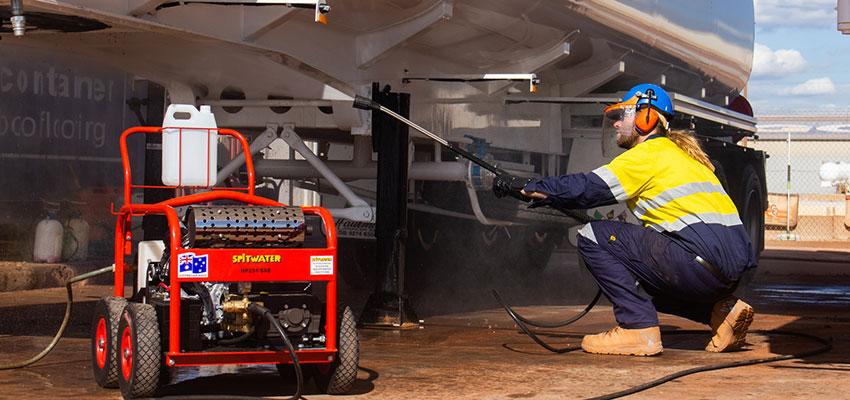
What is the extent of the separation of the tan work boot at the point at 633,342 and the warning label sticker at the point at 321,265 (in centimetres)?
212

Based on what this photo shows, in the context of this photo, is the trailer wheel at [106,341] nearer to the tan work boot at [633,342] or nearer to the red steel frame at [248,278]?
the red steel frame at [248,278]

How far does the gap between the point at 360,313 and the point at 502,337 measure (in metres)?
1.65

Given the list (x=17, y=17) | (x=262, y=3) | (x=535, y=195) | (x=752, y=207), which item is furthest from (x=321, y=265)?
(x=752, y=207)

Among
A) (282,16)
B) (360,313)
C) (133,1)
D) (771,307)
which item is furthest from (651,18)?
(133,1)

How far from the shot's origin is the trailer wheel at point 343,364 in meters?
5.66

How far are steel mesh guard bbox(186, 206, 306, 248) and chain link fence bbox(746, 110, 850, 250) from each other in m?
15.6

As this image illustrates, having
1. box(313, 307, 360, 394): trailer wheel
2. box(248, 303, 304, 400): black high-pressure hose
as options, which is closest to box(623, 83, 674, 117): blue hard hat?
box(313, 307, 360, 394): trailer wheel

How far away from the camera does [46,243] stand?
12789 millimetres

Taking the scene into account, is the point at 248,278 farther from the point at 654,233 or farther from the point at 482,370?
the point at 654,233

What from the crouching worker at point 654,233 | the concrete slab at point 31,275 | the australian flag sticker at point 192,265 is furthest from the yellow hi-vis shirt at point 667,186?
the concrete slab at point 31,275

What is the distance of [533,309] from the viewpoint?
10.4 m

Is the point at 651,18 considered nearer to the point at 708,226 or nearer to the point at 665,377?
the point at 708,226

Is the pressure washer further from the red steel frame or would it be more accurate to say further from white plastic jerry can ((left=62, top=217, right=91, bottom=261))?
white plastic jerry can ((left=62, top=217, right=91, bottom=261))

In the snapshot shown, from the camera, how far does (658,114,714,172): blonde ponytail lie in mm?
7230
